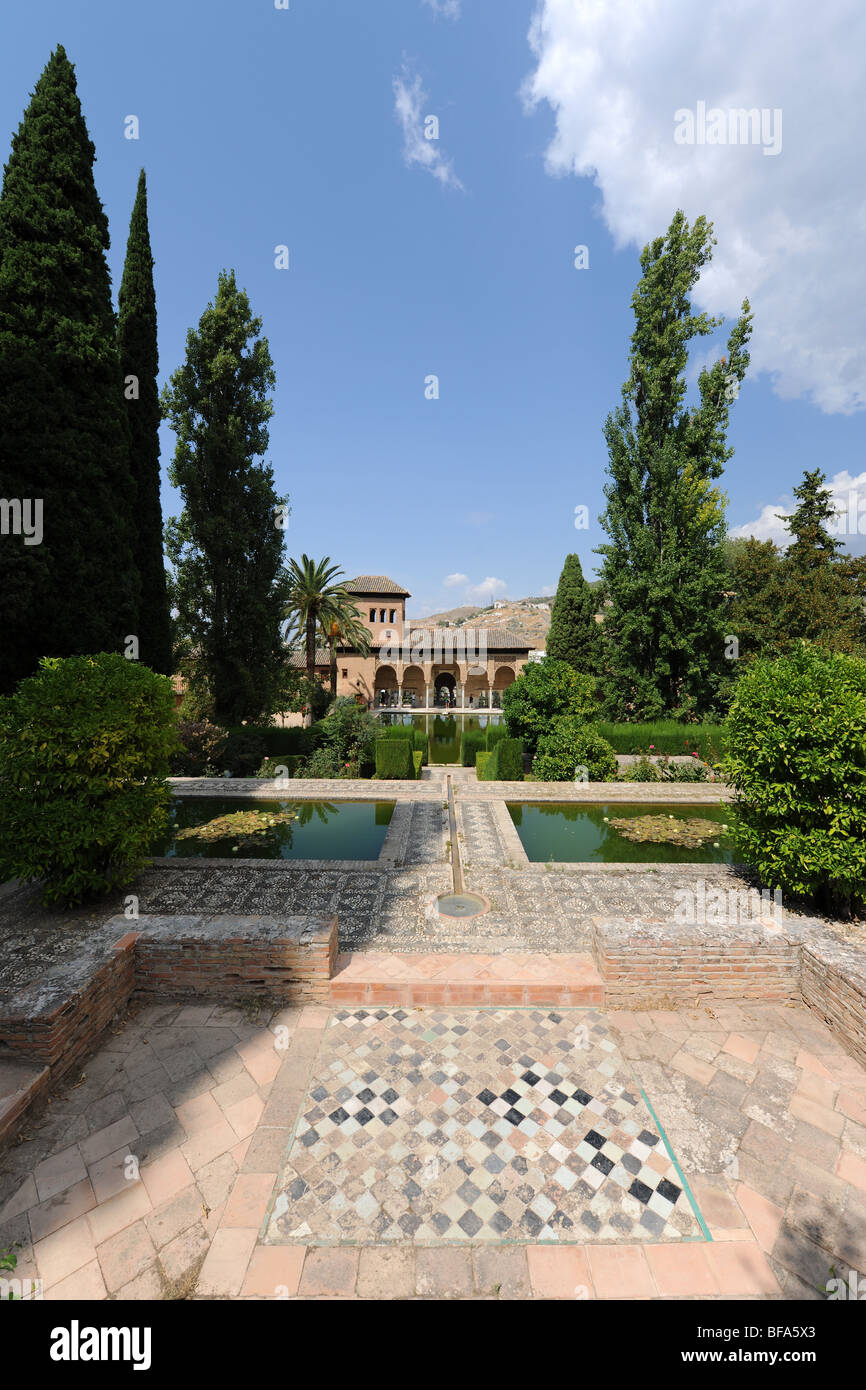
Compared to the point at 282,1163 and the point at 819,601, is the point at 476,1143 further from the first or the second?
the point at 819,601

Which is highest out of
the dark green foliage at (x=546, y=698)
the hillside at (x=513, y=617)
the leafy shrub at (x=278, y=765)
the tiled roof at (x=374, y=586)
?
the hillside at (x=513, y=617)

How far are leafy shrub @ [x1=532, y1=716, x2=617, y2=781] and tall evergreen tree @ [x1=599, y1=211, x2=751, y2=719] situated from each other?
18.9ft

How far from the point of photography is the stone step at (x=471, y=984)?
177 inches

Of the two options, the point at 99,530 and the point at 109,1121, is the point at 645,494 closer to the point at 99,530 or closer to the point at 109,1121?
the point at 99,530

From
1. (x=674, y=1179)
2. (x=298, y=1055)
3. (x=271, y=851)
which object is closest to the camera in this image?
(x=674, y=1179)

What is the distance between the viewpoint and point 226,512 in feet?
51.6

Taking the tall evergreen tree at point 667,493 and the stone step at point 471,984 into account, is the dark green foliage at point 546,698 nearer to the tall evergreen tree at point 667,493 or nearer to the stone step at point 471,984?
the tall evergreen tree at point 667,493

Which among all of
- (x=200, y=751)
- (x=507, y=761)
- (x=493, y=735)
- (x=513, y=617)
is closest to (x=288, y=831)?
(x=200, y=751)

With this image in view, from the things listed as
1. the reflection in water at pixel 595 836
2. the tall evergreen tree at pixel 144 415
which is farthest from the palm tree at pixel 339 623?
the reflection in water at pixel 595 836

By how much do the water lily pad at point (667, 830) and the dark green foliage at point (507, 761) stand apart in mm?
3436

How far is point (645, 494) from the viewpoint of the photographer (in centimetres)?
1906

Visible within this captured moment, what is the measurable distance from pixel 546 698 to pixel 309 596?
38.0 feet

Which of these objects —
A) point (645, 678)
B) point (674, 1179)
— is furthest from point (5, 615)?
point (645, 678)
